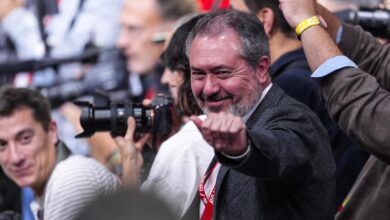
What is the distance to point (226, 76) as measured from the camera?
2.50 metres

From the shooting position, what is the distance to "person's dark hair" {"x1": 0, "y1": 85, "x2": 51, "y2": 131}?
13.9 ft

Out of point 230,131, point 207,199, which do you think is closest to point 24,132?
point 207,199

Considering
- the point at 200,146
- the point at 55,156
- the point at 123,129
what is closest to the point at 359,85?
the point at 200,146

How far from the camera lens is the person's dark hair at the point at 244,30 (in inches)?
99.0

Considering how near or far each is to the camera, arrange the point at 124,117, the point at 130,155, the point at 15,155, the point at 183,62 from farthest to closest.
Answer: the point at 15,155 → the point at 130,155 → the point at 124,117 → the point at 183,62

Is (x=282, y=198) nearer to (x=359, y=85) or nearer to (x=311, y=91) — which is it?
(x=359, y=85)

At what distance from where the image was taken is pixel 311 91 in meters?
3.49

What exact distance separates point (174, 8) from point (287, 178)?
115 inches

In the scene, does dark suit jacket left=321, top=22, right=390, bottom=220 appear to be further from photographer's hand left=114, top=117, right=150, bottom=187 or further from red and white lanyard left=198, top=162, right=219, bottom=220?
photographer's hand left=114, top=117, right=150, bottom=187

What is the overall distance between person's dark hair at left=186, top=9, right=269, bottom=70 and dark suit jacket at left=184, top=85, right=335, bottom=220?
0.38 feet

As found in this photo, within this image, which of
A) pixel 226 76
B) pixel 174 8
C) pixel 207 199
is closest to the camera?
pixel 226 76

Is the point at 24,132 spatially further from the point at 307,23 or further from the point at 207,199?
the point at 307,23

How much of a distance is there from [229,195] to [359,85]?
464 mm

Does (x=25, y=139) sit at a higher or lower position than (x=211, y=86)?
lower
